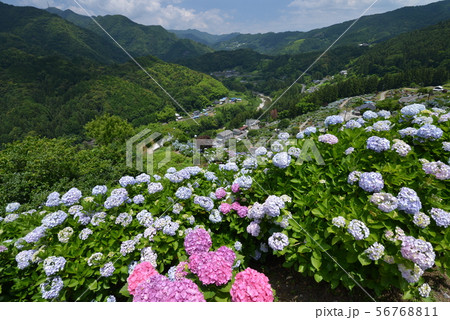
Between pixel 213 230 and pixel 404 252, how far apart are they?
110 inches

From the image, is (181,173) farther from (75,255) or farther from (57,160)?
(57,160)

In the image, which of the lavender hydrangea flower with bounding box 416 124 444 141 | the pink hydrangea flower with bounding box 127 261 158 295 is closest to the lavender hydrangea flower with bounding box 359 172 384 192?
the lavender hydrangea flower with bounding box 416 124 444 141

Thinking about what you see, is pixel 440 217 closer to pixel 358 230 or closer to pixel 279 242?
pixel 358 230

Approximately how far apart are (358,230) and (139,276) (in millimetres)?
2581

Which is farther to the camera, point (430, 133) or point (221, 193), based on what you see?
point (221, 193)

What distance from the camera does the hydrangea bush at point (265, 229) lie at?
2344 millimetres

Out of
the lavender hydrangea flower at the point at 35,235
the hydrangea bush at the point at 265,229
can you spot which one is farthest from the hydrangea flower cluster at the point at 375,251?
the lavender hydrangea flower at the point at 35,235

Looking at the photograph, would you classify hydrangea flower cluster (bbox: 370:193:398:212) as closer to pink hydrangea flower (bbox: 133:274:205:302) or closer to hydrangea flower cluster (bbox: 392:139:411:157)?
hydrangea flower cluster (bbox: 392:139:411:157)

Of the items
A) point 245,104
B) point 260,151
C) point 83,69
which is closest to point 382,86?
point 245,104

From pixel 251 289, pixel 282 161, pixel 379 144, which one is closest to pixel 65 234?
pixel 251 289

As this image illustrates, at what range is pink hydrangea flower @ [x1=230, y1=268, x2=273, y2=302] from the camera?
2223 mm

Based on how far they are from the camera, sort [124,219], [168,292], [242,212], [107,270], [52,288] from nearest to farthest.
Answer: [168,292] < [52,288] < [107,270] < [124,219] < [242,212]

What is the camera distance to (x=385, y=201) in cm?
244

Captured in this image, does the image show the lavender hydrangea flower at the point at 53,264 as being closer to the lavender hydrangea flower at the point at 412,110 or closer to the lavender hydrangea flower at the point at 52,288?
the lavender hydrangea flower at the point at 52,288
